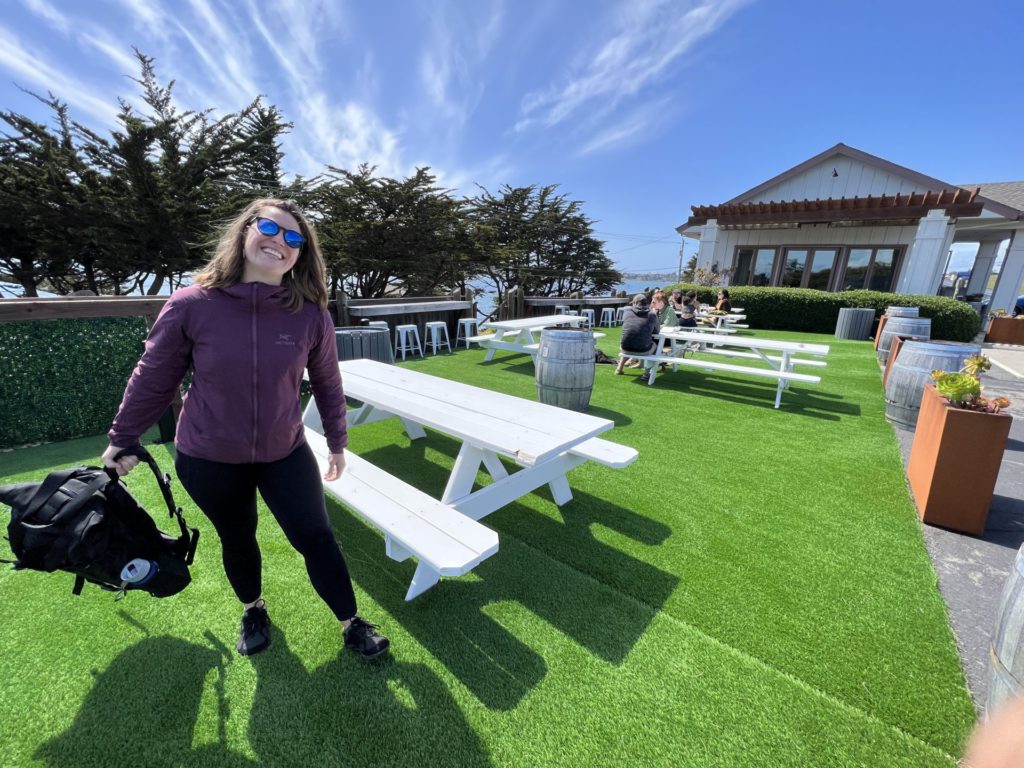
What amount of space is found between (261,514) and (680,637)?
8.96 feet

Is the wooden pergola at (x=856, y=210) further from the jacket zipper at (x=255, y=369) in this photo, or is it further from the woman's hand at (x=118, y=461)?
the woman's hand at (x=118, y=461)

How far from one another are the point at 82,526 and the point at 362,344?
5279 millimetres

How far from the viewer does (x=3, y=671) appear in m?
1.82

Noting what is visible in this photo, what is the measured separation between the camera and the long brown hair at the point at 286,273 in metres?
1.55

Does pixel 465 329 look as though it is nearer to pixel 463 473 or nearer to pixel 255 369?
pixel 463 473

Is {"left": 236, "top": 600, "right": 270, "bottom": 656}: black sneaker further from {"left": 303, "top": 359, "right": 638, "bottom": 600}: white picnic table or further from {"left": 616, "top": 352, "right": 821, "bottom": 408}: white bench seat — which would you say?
{"left": 616, "top": 352, "right": 821, "bottom": 408}: white bench seat

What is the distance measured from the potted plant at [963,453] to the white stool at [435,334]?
850cm

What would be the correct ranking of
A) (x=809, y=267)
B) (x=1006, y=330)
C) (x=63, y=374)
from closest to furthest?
(x=63, y=374) < (x=1006, y=330) < (x=809, y=267)

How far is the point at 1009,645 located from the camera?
4.53 feet

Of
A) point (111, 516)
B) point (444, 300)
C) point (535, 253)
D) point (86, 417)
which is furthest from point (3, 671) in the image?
point (535, 253)

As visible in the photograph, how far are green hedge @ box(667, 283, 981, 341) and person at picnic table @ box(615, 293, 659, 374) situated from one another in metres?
9.72

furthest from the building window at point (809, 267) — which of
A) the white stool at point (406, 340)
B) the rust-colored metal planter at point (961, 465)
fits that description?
the rust-colored metal planter at point (961, 465)

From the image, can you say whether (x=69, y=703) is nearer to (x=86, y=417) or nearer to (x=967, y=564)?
(x=86, y=417)

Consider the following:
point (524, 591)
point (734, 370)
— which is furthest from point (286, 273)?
point (734, 370)
